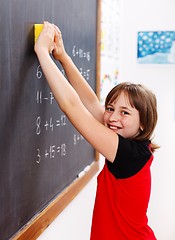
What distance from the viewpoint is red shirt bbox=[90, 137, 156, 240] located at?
Answer: 1377mm

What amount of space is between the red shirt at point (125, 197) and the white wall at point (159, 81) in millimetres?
1502

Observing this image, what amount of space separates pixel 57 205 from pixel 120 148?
15.6 inches

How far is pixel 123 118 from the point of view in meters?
1.38

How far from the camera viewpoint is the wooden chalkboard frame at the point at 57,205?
128 centimetres

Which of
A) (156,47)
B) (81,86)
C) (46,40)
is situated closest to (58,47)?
(46,40)

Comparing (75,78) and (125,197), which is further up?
(75,78)

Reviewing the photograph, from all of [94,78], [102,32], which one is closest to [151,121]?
[94,78]

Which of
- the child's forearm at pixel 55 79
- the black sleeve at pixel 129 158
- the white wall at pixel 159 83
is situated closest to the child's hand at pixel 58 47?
the child's forearm at pixel 55 79

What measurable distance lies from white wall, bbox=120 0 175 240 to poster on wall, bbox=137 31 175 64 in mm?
37

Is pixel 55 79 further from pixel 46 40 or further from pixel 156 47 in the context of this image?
pixel 156 47

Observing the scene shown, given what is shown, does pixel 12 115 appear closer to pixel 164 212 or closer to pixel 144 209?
pixel 144 209

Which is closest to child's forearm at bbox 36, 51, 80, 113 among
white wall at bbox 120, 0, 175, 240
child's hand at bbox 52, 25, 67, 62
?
child's hand at bbox 52, 25, 67, 62

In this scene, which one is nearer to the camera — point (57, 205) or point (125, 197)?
point (125, 197)

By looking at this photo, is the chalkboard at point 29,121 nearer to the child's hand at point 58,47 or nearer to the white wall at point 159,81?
the child's hand at point 58,47
